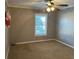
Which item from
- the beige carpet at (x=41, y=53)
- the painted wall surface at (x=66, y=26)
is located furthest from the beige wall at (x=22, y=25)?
the painted wall surface at (x=66, y=26)

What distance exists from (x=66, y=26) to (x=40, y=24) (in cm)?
176

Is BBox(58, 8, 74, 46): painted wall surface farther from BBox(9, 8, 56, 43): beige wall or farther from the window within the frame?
BBox(9, 8, 56, 43): beige wall

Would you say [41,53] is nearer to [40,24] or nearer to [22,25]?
[22,25]

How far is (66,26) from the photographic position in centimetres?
595

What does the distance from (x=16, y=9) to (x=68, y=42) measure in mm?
3586

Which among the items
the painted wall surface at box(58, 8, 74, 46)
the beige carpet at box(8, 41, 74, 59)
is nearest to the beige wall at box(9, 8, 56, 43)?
the beige carpet at box(8, 41, 74, 59)

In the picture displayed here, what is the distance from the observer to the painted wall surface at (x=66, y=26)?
534 cm

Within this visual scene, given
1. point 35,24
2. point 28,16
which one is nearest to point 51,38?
point 35,24

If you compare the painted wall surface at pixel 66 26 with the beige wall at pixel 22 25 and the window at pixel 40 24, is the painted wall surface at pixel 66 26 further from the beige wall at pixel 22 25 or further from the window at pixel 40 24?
the beige wall at pixel 22 25

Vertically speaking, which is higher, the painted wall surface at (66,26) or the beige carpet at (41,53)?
the painted wall surface at (66,26)

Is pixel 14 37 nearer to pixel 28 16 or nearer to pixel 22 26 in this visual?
pixel 22 26

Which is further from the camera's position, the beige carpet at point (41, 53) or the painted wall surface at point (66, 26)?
the painted wall surface at point (66, 26)

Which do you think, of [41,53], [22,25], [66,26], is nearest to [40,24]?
[22,25]

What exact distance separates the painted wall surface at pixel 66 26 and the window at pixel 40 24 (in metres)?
1.03
